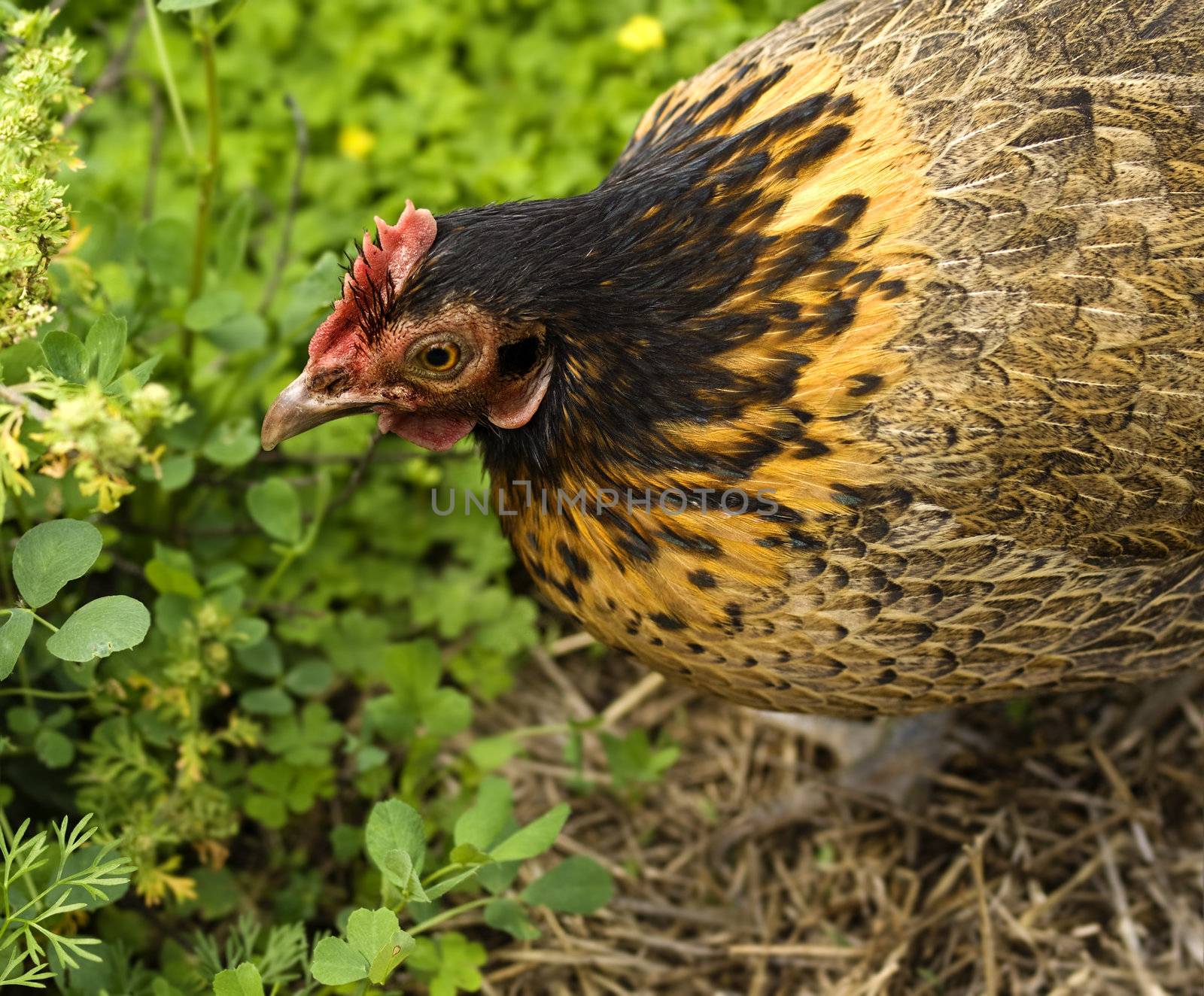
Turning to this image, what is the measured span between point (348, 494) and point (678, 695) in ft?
3.35

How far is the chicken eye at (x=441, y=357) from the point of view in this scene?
189 cm

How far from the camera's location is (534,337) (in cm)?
192

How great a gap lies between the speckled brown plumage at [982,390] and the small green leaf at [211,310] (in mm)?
930

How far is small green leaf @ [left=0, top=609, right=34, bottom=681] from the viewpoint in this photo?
1.64 meters

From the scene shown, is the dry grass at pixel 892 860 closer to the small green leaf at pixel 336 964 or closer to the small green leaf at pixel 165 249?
the small green leaf at pixel 336 964

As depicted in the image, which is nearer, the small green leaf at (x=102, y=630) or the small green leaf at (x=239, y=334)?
the small green leaf at (x=102, y=630)

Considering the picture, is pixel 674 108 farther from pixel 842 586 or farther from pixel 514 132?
pixel 514 132

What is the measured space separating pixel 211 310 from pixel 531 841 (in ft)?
4.20

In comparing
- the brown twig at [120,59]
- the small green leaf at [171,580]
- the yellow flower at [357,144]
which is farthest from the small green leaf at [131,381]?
the yellow flower at [357,144]

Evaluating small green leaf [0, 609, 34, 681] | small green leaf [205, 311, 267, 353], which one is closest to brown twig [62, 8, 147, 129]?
small green leaf [205, 311, 267, 353]

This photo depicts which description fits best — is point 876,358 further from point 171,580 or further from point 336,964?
point 171,580

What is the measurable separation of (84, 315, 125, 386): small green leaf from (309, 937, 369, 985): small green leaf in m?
0.89

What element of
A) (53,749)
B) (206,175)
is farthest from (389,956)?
(206,175)

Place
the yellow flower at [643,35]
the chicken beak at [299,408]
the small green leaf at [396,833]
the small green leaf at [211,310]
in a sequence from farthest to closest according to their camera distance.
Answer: the yellow flower at [643,35]
the small green leaf at [211,310]
the chicken beak at [299,408]
the small green leaf at [396,833]
